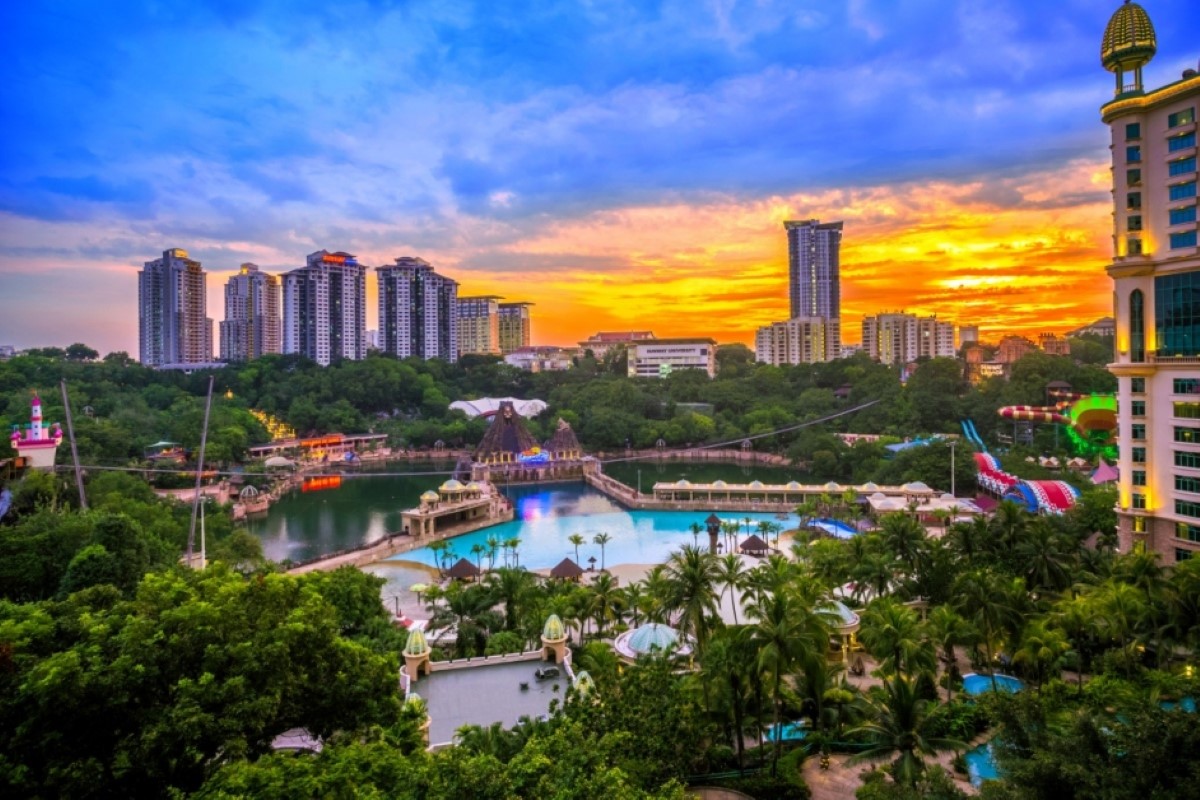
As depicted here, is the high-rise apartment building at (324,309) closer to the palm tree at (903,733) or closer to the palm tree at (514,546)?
the palm tree at (514,546)

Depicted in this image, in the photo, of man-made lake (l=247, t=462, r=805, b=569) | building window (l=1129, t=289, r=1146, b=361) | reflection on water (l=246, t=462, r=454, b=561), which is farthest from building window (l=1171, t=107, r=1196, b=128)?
reflection on water (l=246, t=462, r=454, b=561)

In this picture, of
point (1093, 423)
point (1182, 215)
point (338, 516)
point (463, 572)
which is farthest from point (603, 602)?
point (1093, 423)

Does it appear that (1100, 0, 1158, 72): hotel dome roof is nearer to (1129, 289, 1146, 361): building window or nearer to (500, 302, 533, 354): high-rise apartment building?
(1129, 289, 1146, 361): building window

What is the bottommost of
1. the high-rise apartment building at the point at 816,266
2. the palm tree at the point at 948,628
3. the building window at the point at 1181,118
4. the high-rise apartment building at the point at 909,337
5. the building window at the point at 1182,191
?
the palm tree at the point at 948,628

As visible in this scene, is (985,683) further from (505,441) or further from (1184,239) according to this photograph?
(505,441)

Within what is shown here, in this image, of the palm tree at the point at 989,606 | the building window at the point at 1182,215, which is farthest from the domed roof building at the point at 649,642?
the building window at the point at 1182,215

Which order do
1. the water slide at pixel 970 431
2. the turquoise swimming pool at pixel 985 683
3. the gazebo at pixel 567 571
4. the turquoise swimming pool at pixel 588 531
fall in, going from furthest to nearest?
the water slide at pixel 970 431 → the turquoise swimming pool at pixel 588 531 → the gazebo at pixel 567 571 → the turquoise swimming pool at pixel 985 683
